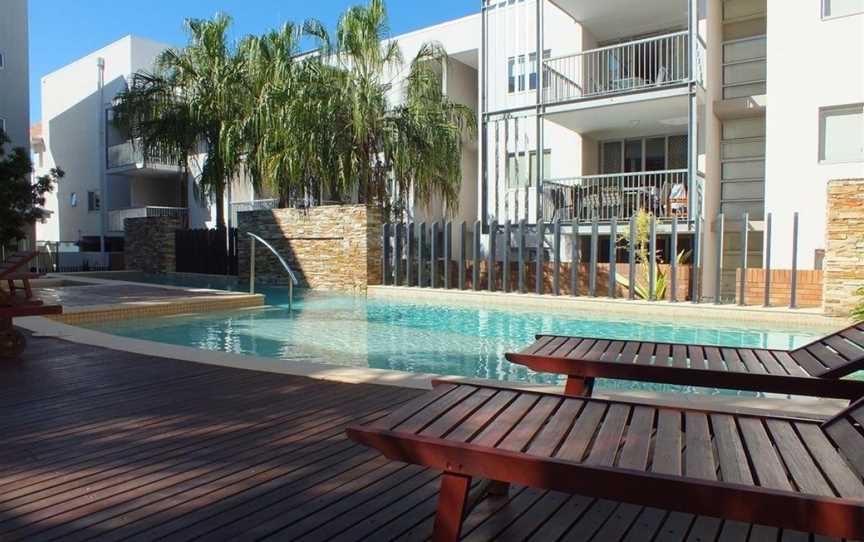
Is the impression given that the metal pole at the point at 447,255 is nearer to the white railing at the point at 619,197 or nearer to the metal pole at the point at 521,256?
the metal pole at the point at 521,256

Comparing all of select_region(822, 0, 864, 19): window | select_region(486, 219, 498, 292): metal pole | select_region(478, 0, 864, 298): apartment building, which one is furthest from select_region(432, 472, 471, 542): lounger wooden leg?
select_region(822, 0, 864, 19): window

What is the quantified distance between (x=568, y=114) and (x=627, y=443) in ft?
41.7

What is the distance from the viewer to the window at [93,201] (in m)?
26.3

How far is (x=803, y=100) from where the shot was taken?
1183 centimetres

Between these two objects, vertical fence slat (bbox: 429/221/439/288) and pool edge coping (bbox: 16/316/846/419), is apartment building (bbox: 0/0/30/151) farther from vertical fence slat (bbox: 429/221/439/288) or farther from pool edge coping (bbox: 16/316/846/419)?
pool edge coping (bbox: 16/316/846/419)

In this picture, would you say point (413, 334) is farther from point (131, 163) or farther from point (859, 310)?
point (131, 163)

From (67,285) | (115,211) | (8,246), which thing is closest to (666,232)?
(67,285)

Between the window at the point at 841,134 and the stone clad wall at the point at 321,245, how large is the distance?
9157 millimetres

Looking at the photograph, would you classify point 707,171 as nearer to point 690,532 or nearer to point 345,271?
point 345,271

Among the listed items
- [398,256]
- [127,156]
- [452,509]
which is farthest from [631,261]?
[127,156]

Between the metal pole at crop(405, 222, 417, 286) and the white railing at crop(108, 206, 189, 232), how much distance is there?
44.6ft

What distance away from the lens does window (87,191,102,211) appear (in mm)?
26328

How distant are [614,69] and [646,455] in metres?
14.5

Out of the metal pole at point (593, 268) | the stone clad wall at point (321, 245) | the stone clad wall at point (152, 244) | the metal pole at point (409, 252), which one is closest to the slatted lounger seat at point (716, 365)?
the metal pole at point (593, 268)
